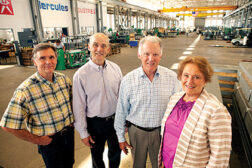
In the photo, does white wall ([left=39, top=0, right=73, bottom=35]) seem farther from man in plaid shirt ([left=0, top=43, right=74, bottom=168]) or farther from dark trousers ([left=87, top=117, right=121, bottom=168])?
dark trousers ([left=87, top=117, right=121, bottom=168])

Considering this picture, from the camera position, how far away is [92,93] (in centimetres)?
176

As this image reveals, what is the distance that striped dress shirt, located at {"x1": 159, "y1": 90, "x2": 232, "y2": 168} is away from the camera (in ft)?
3.50

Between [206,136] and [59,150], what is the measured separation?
A: 1.47 meters

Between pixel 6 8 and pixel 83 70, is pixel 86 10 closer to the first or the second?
pixel 6 8

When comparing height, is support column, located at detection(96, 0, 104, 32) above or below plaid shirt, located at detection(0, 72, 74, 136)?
above

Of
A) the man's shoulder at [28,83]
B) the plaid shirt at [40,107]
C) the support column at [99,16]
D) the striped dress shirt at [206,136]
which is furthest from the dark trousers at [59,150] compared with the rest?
the support column at [99,16]

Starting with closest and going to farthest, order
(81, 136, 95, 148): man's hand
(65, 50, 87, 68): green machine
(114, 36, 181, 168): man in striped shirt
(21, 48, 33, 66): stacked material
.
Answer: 1. (114, 36, 181, 168): man in striped shirt
2. (81, 136, 95, 148): man's hand
3. (65, 50, 87, 68): green machine
4. (21, 48, 33, 66): stacked material

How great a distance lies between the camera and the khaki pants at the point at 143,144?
5.37ft

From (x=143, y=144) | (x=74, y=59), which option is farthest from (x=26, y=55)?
(x=143, y=144)

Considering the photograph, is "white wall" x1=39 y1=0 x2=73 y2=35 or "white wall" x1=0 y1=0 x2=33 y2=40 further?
"white wall" x1=39 y1=0 x2=73 y2=35

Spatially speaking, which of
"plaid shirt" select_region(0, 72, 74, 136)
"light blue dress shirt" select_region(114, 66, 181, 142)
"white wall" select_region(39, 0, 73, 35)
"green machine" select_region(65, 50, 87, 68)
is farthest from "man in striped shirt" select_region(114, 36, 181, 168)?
"white wall" select_region(39, 0, 73, 35)

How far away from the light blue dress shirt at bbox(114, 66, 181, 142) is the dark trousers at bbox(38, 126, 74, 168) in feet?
2.53

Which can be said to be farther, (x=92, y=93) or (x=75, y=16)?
(x=75, y=16)

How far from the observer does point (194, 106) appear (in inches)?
45.8
